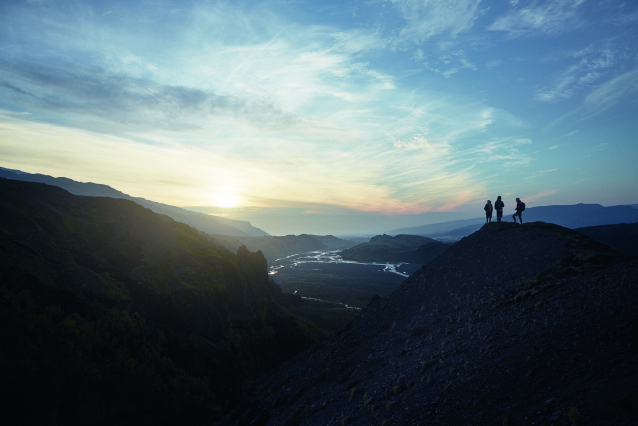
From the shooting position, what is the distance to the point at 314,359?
100.0 ft

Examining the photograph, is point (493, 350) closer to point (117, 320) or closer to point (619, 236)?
point (117, 320)

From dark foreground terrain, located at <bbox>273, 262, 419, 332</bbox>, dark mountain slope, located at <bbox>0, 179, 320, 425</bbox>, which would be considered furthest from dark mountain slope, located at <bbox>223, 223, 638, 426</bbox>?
dark foreground terrain, located at <bbox>273, 262, 419, 332</bbox>

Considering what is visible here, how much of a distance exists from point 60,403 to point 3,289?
10685 millimetres

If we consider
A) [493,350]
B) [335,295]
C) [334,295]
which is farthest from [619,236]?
[493,350]

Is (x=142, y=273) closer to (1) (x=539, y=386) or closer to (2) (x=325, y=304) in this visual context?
(1) (x=539, y=386)

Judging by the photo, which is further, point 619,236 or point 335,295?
point 619,236

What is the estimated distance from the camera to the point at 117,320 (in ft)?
88.8

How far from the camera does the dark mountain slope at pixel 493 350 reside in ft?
33.1

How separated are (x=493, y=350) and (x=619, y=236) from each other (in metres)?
161

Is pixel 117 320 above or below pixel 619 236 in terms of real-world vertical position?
above

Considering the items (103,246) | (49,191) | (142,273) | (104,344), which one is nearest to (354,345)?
(104,344)

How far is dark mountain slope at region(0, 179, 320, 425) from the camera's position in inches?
811

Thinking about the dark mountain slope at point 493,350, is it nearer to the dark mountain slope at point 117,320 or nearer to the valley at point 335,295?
the dark mountain slope at point 117,320

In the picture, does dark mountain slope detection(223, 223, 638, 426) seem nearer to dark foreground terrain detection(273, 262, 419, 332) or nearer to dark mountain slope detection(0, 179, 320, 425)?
dark mountain slope detection(0, 179, 320, 425)
